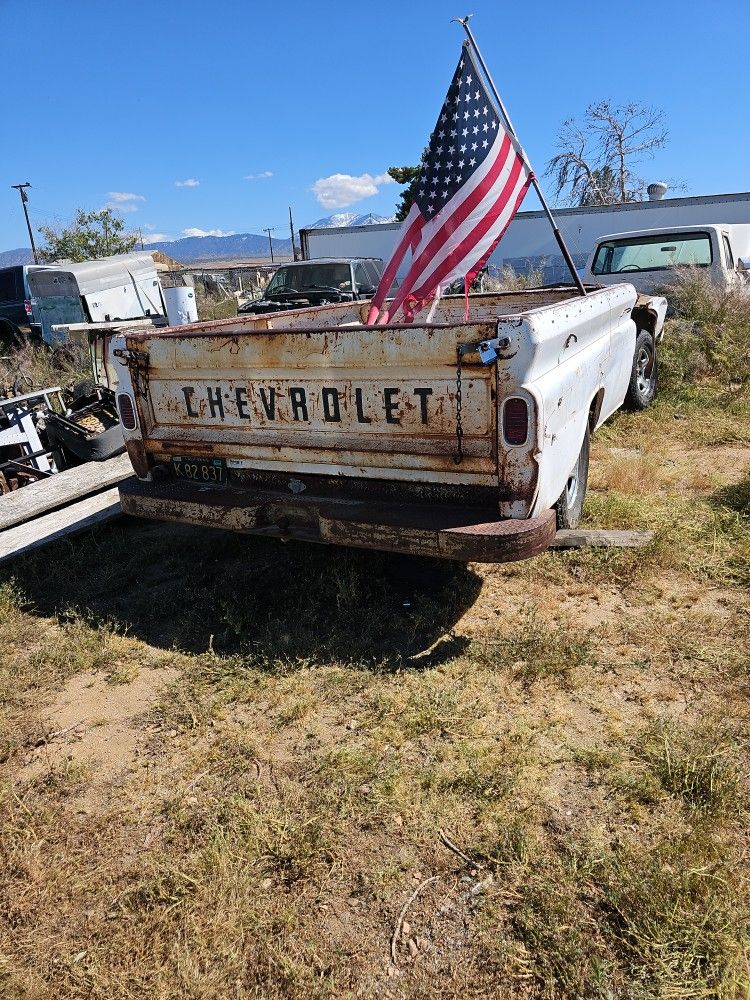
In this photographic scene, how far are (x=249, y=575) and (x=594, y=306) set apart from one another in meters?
2.65

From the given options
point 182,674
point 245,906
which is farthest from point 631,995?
point 182,674

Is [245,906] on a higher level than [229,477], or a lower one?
lower

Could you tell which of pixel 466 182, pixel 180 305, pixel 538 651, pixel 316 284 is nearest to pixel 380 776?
pixel 538 651

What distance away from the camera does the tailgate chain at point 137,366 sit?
4.05 m

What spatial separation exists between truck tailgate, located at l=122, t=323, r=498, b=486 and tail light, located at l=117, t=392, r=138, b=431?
7 cm

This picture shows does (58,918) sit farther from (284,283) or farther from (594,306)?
(284,283)

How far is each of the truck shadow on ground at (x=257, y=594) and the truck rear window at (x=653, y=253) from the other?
684cm

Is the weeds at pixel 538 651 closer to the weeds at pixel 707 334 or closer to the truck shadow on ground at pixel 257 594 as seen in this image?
the truck shadow on ground at pixel 257 594

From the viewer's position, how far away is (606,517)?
15.5ft

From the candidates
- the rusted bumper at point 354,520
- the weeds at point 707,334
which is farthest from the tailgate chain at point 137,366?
the weeds at point 707,334

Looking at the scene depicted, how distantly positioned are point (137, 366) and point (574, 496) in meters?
2.80

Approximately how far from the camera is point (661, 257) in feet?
30.4

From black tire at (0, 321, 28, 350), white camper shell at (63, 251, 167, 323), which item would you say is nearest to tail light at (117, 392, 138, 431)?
white camper shell at (63, 251, 167, 323)

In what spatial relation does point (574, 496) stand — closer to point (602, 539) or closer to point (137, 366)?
point (602, 539)
